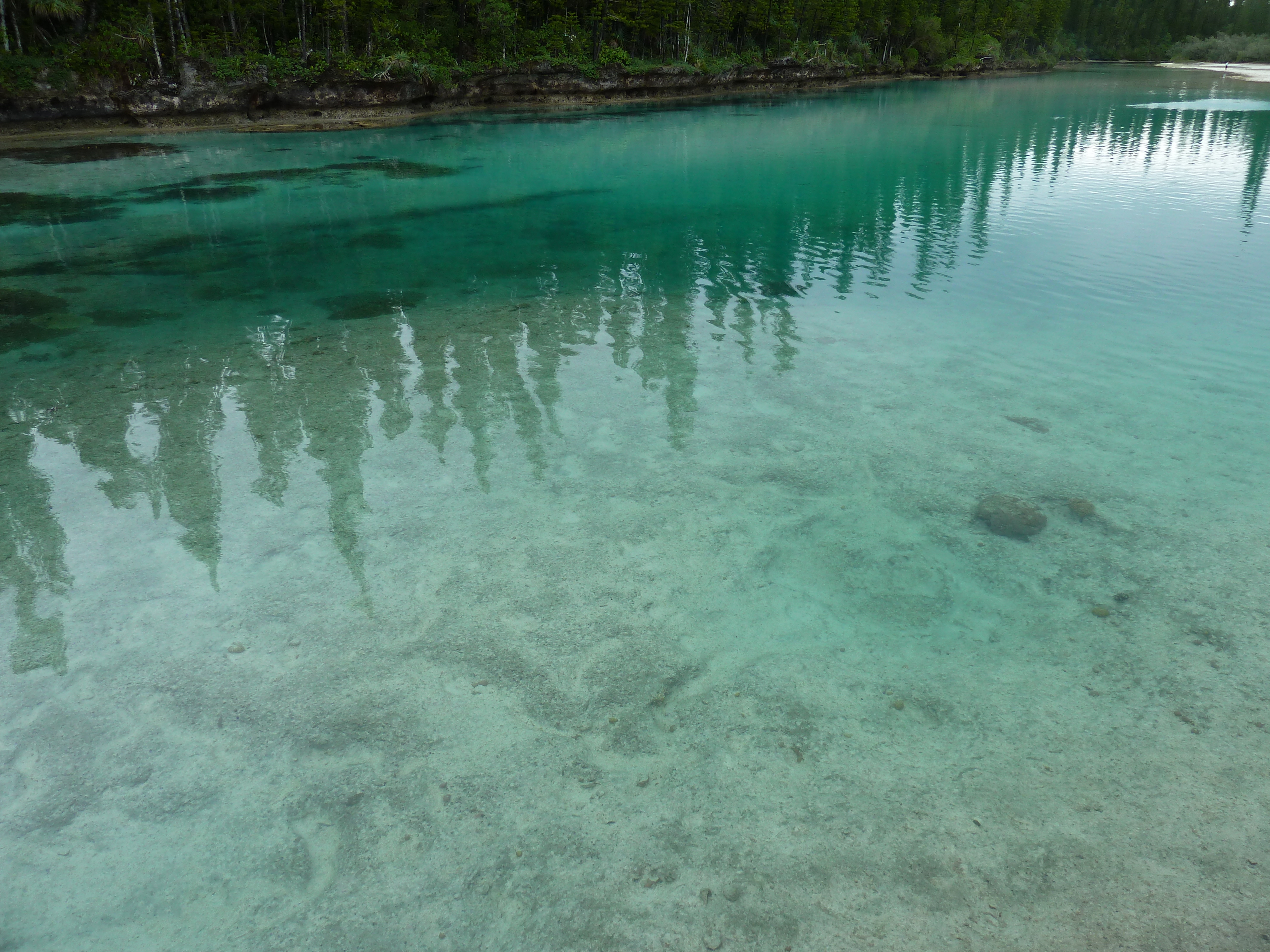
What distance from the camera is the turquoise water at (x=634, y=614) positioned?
3.18 metres

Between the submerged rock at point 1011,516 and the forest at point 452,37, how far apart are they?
121 ft

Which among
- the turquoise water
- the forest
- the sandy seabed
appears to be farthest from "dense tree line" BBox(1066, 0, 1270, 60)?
the sandy seabed

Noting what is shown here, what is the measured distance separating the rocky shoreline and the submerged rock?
113 ft

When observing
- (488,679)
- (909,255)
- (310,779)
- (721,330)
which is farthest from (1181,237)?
(310,779)

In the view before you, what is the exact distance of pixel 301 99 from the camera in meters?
35.4

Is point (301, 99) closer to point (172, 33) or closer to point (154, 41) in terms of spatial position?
point (172, 33)

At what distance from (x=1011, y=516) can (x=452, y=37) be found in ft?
154

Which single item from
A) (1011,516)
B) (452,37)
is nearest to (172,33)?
(452,37)

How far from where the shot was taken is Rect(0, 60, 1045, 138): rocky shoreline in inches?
1174

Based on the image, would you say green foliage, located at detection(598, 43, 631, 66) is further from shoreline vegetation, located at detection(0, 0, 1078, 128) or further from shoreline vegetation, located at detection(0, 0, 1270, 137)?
shoreline vegetation, located at detection(0, 0, 1270, 137)

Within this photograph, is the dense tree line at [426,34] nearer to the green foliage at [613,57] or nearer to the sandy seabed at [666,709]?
the green foliage at [613,57]

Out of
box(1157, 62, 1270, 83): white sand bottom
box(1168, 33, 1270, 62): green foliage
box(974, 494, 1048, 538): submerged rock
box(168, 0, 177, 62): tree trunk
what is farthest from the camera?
box(1168, 33, 1270, 62): green foliage

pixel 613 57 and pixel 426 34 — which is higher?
pixel 426 34

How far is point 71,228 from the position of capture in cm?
1513
